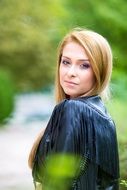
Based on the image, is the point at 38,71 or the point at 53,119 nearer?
the point at 53,119

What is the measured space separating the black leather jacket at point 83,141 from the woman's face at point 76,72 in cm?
6

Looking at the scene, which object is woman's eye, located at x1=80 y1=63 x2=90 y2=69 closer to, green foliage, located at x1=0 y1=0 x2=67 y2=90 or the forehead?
the forehead

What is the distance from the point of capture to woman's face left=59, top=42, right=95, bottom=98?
2812mm

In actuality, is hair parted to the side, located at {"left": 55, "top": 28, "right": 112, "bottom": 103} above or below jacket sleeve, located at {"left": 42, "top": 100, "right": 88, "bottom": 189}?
above

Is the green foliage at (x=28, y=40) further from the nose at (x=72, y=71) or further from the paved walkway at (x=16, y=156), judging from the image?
the nose at (x=72, y=71)

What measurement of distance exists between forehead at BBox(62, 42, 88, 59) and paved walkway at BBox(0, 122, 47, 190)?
13.3 ft

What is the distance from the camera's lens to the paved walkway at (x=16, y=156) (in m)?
9.62

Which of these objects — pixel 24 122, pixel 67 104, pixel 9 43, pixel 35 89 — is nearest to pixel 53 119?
pixel 67 104

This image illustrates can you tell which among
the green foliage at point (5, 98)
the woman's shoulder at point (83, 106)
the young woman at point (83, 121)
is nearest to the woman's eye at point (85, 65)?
the young woman at point (83, 121)

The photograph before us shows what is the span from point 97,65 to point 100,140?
11.8 inches

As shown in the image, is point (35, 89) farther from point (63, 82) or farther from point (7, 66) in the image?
point (63, 82)

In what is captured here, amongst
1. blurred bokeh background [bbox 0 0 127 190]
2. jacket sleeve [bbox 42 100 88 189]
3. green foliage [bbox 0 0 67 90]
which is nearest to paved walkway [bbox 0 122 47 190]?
blurred bokeh background [bbox 0 0 127 190]

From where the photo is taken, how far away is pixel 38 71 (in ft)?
74.2

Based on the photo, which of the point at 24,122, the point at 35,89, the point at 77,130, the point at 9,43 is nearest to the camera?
the point at 77,130
